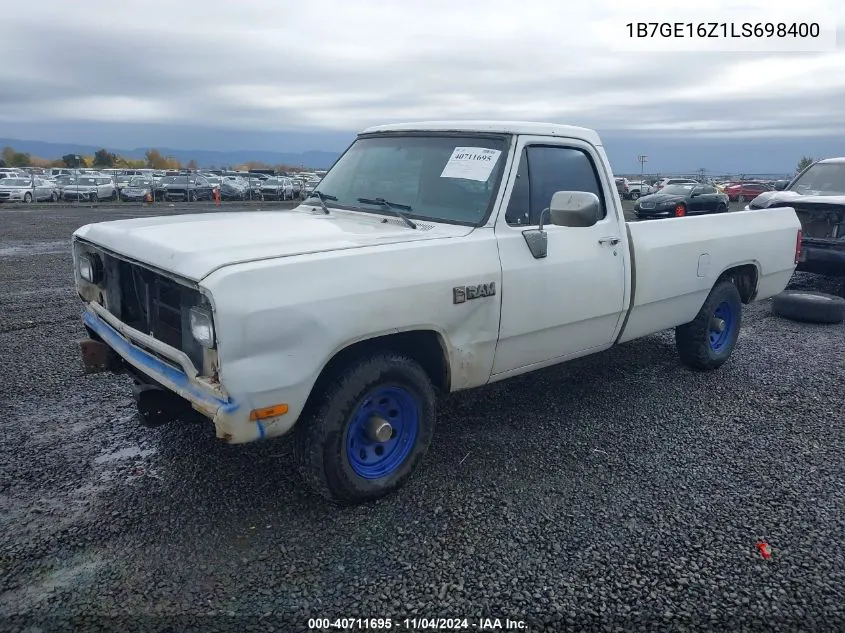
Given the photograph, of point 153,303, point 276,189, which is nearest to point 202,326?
Result: point 153,303

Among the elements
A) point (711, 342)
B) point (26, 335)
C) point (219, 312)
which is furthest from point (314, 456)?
point (26, 335)

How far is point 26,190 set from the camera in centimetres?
2736

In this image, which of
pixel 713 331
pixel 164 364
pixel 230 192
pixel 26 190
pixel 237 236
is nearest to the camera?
pixel 164 364

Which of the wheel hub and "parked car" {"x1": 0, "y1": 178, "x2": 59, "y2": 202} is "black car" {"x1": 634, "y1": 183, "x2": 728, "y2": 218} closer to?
the wheel hub

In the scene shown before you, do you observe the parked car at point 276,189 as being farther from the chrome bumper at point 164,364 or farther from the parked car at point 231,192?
the chrome bumper at point 164,364

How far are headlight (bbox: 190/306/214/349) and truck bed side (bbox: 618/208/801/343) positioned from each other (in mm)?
3005

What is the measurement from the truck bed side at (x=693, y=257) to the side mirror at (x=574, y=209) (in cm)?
113

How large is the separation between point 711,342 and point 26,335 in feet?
21.2

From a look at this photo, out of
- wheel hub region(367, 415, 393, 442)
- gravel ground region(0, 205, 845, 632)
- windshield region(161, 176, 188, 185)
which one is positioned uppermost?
windshield region(161, 176, 188, 185)

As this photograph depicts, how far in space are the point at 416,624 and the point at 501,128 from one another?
9.41 feet

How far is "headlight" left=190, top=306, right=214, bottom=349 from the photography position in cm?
277

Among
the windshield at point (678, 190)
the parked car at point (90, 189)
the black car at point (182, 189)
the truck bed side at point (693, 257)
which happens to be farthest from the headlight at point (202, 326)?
the parked car at point (90, 189)

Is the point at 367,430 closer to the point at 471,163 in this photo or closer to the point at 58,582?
the point at 58,582

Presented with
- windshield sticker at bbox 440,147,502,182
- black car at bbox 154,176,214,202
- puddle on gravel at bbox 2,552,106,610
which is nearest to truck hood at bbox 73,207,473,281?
windshield sticker at bbox 440,147,502,182
